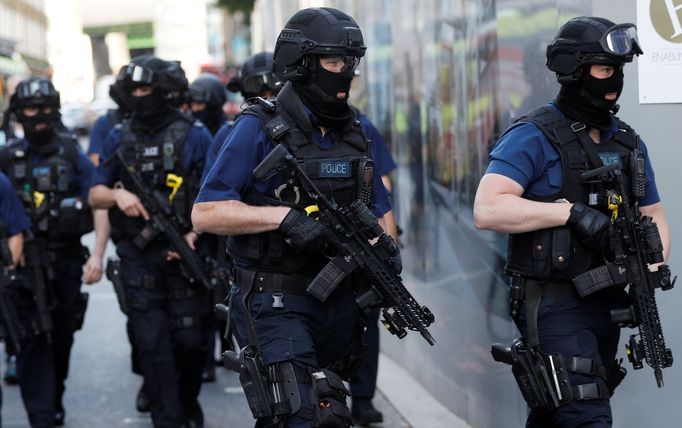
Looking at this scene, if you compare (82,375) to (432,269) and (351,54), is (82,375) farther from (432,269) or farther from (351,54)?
(351,54)

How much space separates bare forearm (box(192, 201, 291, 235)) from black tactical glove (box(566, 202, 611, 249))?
994 millimetres

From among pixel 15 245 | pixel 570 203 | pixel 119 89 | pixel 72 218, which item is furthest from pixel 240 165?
pixel 72 218

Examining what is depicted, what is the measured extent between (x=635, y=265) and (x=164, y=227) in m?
3.14

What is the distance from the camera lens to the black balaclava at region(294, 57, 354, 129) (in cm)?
464

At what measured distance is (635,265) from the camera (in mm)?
4547

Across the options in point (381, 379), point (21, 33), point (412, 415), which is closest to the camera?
point (412, 415)

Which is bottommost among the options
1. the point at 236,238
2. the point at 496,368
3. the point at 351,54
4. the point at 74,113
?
the point at 74,113

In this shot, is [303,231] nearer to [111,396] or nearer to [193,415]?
[193,415]

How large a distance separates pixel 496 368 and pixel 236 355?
210 cm

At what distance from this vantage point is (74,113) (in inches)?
2243

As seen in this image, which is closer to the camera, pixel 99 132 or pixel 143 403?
pixel 143 403

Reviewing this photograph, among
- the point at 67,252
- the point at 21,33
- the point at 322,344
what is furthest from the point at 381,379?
the point at 21,33

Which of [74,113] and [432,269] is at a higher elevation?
[432,269]

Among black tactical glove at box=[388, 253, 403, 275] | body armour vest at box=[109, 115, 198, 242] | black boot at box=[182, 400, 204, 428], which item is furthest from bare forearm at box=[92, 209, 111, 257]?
black tactical glove at box=[388, 253, 403, 275]
